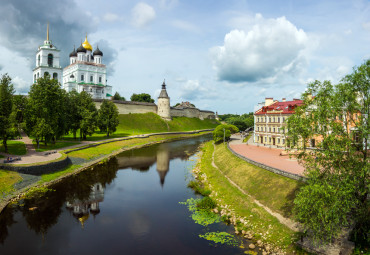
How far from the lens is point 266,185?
79.7 ft

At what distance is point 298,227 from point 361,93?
981 centimetres

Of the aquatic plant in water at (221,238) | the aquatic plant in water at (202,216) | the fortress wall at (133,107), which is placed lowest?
the aquatic plant in water at (221,238)

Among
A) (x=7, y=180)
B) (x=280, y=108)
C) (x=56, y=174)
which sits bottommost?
(x=56, y=174)

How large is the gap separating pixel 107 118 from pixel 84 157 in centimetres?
2554

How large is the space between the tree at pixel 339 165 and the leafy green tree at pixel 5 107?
34.5m

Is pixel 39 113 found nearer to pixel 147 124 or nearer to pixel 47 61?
pixel 147 124

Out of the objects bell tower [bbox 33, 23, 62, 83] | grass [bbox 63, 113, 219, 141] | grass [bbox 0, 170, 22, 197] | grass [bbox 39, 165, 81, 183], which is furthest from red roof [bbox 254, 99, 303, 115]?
bell tower [bbox 33, 23, 62, 83]

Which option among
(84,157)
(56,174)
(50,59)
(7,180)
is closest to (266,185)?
(56,174)

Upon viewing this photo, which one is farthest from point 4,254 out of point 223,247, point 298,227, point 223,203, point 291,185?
point 291,185

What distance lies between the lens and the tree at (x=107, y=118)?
64.3m

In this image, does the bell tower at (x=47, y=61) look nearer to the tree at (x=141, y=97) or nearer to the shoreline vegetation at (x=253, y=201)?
the tree at (x=141, y=97)

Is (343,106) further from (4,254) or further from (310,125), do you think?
(4,254)

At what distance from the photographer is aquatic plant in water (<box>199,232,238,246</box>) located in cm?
1724

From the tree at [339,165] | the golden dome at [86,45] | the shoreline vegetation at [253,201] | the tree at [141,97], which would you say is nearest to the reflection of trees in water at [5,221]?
the shoreline vegetation at [253,201]
